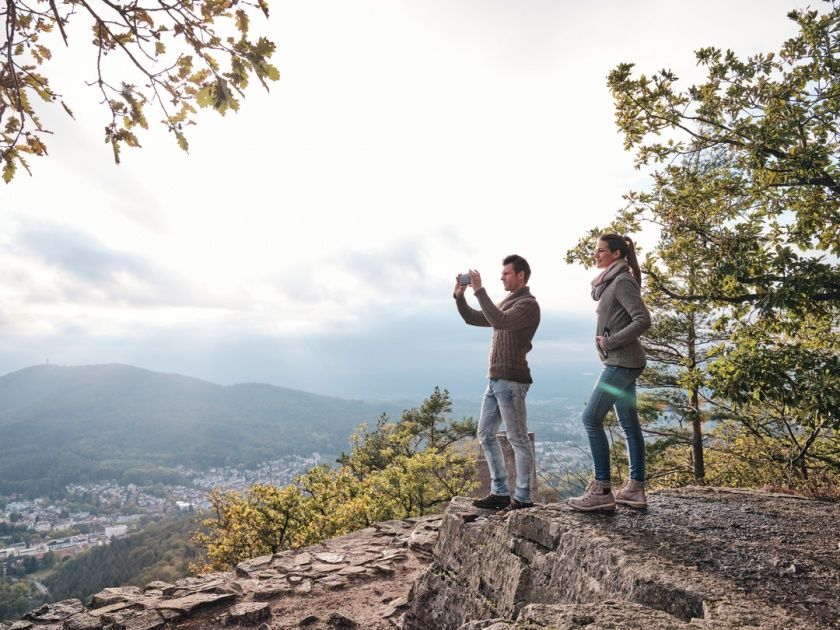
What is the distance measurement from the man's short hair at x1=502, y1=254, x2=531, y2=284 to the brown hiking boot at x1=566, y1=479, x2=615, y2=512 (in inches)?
85.1

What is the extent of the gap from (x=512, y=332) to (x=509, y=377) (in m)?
0.46

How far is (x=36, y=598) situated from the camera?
64.1m

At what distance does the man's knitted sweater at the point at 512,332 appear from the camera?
4480mm

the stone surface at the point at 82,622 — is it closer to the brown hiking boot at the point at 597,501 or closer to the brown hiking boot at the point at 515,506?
the brown hiking boot at the point at 515,506

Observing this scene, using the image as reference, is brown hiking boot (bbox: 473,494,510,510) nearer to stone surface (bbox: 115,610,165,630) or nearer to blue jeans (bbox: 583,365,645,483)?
blue jeans (bbox: 583,365,645,483)

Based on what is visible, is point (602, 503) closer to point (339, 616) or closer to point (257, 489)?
point (339, 616)

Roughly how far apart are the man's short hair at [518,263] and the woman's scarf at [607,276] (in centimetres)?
73

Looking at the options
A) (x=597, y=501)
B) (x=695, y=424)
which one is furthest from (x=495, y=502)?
(x=695, y=424)

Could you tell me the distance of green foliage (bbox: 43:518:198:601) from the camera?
2085 inches

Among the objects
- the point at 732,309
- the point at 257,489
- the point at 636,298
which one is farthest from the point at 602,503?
the point at 257,489

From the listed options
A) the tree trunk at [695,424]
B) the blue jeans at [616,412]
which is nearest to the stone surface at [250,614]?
the blue jeans at [616,412]

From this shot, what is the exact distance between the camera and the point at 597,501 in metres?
4.19

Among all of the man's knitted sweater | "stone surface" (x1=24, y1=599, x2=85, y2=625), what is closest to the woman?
the man's knitted sweater

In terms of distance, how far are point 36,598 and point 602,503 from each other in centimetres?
9085
